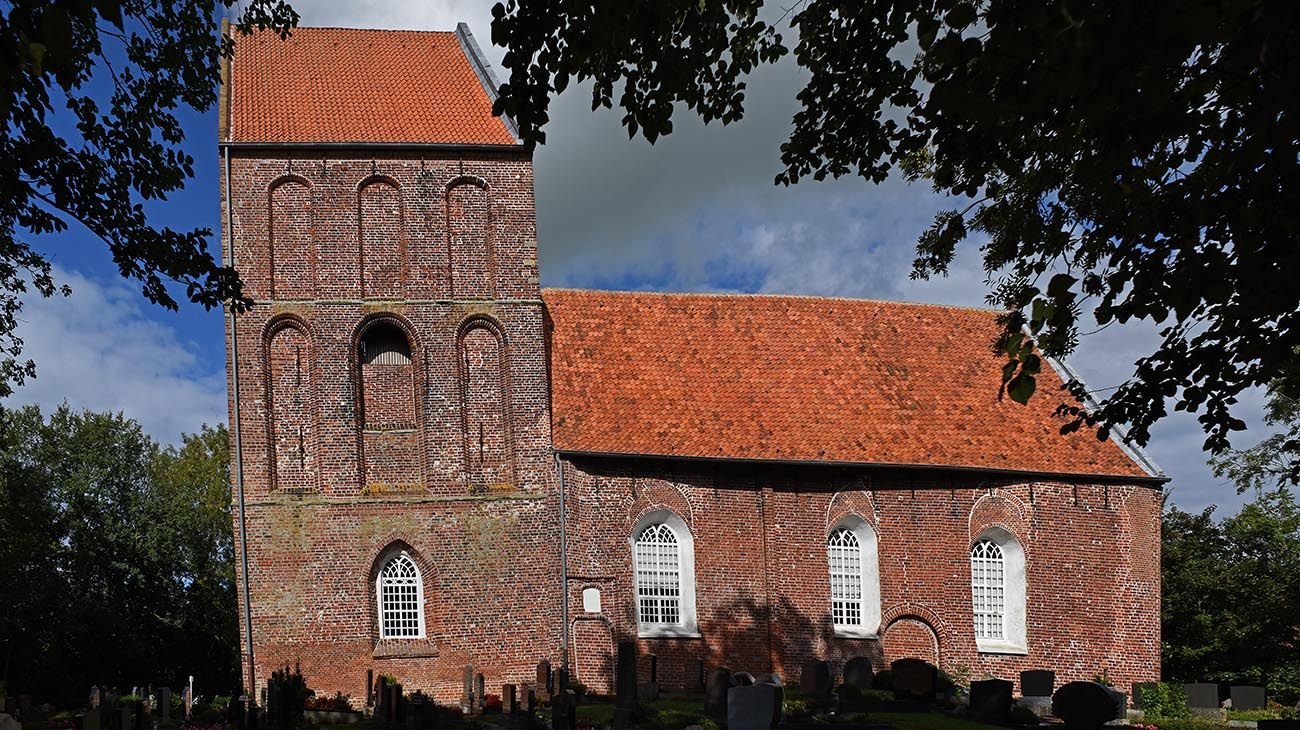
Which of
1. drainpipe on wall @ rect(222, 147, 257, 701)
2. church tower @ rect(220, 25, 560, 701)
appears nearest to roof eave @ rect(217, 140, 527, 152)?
church tower @ rect(220, 25, 560, 701)

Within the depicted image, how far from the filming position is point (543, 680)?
22.2m

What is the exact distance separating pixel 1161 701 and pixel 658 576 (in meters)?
10.0

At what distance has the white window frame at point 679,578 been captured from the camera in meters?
24.4

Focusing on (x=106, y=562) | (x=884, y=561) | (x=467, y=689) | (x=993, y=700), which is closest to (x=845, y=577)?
(x=884, y=561)

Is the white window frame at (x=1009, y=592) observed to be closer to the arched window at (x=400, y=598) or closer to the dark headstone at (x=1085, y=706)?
the dark headstone at (x=1085, y=706)

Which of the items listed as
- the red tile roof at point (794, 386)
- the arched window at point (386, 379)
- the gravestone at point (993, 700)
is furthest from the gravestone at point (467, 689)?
the gravestone at point (993, 700)

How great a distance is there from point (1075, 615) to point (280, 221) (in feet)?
59.7

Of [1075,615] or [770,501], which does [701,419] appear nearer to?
[770,501]

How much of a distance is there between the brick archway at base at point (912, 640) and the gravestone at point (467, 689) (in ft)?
27.8

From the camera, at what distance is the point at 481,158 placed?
2534 centimetres

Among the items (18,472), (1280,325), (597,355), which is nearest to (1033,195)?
(1280,325)

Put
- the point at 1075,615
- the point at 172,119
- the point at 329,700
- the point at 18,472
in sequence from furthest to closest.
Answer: the point at 18,472 → the point at 1075,615 → the point at 329,700 → the point at 172,119

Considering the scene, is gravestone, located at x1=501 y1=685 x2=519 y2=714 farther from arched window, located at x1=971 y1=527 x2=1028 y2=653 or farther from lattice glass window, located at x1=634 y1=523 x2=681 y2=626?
arched window, located at x1=971 y1=527 x2=1028 y2=653

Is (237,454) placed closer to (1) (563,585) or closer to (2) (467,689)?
(2) (467,689)
